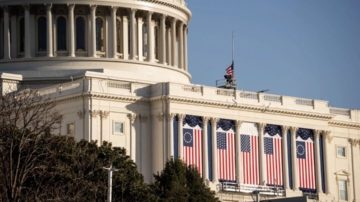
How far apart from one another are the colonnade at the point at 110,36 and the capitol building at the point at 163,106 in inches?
4.3

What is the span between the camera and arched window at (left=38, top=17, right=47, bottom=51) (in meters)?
157

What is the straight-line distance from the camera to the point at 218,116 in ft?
465

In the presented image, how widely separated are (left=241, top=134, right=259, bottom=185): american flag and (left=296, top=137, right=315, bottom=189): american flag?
5504mm

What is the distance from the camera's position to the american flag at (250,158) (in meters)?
144

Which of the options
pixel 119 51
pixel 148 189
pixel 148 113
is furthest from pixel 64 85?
pixel 148 189

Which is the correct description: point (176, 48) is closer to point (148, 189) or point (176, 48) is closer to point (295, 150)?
point (295, 150)

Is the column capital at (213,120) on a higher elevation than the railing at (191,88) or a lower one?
lower

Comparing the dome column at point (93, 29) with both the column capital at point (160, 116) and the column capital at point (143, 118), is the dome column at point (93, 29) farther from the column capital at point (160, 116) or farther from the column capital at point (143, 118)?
the column capital at point (160, 116)

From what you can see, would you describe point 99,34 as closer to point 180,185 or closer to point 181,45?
point 181,45

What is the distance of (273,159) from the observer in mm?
146625

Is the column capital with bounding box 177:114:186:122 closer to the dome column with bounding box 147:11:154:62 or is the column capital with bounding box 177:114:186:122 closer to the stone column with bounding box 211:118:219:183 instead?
the stone column with bounding box 211:118:219:183

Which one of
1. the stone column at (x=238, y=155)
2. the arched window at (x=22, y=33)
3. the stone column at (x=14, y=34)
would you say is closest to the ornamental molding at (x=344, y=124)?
the stone column at (x=238, y=155)

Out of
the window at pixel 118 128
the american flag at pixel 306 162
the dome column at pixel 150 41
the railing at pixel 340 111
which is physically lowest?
the american flag at pixel 306 162

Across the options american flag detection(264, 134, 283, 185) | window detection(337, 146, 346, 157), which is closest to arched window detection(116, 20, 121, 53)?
american flag detection(264, 134, 283, 185)
